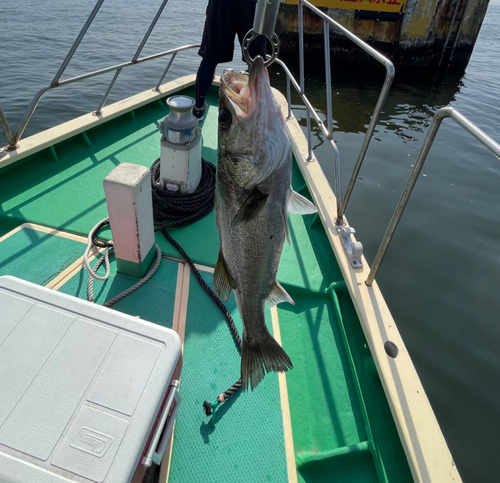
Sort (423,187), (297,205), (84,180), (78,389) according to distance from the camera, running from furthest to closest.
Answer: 1. (423,187)
2. (84,180)
3. (297,205)
4. (78,389)

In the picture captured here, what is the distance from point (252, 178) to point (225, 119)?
0.28 meters

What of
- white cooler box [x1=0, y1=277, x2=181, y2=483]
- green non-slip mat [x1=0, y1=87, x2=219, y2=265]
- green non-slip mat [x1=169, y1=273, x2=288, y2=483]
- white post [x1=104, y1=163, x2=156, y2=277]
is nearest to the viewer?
white cooler box [x1=0, y1=277, x2=181, y2=483]

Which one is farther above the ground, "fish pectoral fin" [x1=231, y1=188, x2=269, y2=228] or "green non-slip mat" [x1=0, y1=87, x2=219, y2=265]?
"fish pectoral fin" [x1=231, y1=188, x2=269, y2=228]

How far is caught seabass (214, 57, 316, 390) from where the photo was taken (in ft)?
5.05

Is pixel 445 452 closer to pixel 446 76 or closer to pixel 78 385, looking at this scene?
pixel 78 385

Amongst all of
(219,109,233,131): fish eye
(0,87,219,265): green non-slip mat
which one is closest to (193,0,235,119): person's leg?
(0,87,219,265): green non-slip mat

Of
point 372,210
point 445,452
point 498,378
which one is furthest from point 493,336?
point 445,452

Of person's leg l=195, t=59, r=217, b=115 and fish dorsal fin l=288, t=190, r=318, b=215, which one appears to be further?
person's leg l=195, t=59, r=217, b=115

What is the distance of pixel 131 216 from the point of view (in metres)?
2.59

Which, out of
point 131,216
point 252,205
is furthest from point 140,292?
point 252,205

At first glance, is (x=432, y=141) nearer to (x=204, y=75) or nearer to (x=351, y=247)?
(x=351, y=247)

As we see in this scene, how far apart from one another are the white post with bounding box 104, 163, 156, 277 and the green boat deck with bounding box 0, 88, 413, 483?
0.19 meters

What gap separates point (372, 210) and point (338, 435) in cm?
495

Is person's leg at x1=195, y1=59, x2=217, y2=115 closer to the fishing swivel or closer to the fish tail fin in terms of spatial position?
the fishing swivel
